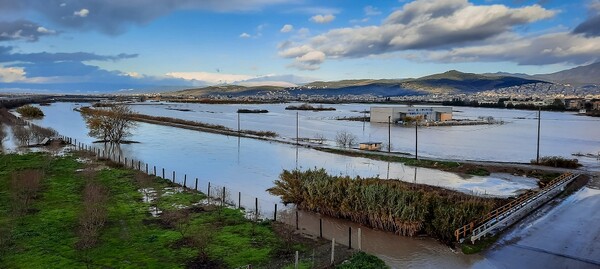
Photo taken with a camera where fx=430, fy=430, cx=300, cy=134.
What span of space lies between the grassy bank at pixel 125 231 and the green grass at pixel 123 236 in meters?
0.03

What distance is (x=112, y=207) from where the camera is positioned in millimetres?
17047

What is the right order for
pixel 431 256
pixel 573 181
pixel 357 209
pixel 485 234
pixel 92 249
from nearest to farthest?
pixel 92 249
pixel 431 256
pixel 485 234
pixel 357 209
pixel 573 181

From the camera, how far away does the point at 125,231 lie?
14.2 m

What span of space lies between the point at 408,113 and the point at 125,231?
66.9 metres

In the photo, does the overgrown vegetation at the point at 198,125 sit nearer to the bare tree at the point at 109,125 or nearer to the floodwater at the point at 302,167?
the floodwater at the point at 302,167

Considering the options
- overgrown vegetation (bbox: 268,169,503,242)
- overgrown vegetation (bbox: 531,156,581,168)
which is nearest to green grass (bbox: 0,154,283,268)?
overgrown vegetation (bbox: 268,169,503,242)

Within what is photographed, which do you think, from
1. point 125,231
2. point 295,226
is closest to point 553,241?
point 295,226

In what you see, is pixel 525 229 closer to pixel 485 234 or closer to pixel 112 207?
pixel 485 234

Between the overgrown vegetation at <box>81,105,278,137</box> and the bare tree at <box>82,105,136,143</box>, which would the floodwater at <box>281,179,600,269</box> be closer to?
the bare tree at <box>82,105,136,143</box>

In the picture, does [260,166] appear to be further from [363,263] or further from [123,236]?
[363,263]

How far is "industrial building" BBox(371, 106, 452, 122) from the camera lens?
75812 millimetres

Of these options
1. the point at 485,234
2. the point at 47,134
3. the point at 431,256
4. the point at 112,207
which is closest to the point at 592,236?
the point at 485,234

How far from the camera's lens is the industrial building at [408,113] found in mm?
75812

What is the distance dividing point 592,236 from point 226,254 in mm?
12646
